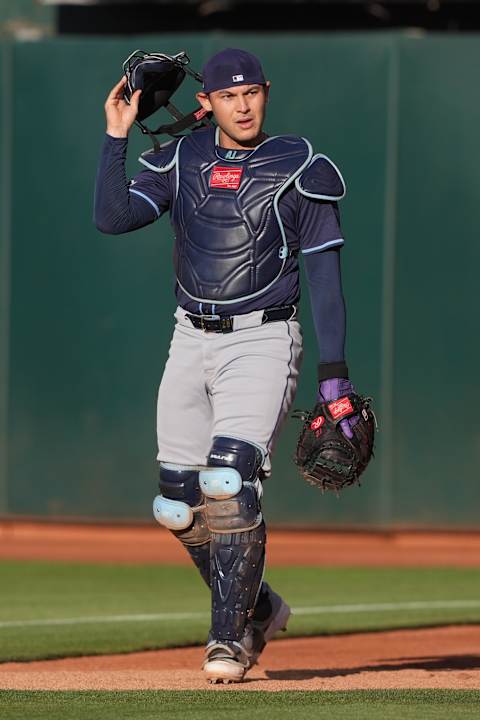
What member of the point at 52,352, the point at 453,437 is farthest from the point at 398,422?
the point at 52,352

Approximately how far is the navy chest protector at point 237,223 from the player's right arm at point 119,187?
17 cm

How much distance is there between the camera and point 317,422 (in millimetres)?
6055

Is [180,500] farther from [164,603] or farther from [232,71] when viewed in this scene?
[164,603]

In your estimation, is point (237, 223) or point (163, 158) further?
point (163, 158)

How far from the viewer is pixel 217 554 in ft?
19.9

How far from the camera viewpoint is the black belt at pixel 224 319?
6180 millimetres

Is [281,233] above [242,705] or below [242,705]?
above

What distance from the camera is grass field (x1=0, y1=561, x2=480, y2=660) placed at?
8.55 m

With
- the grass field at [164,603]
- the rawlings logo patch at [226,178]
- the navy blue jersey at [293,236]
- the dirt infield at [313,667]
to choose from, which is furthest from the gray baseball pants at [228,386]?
the grass field at [164,603]

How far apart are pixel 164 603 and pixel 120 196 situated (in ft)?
14.5

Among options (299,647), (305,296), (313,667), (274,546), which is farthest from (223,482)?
(274,546)

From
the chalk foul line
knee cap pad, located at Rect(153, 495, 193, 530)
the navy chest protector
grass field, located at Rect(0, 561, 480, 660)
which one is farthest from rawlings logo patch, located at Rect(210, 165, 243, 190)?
the chalk foul line

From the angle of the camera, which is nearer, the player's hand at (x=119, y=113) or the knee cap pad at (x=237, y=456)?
the knee cap pad at (x=237, y=456)

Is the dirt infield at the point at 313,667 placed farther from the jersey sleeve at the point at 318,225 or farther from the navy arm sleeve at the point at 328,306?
the jersey sleeve at the point at 318,225
